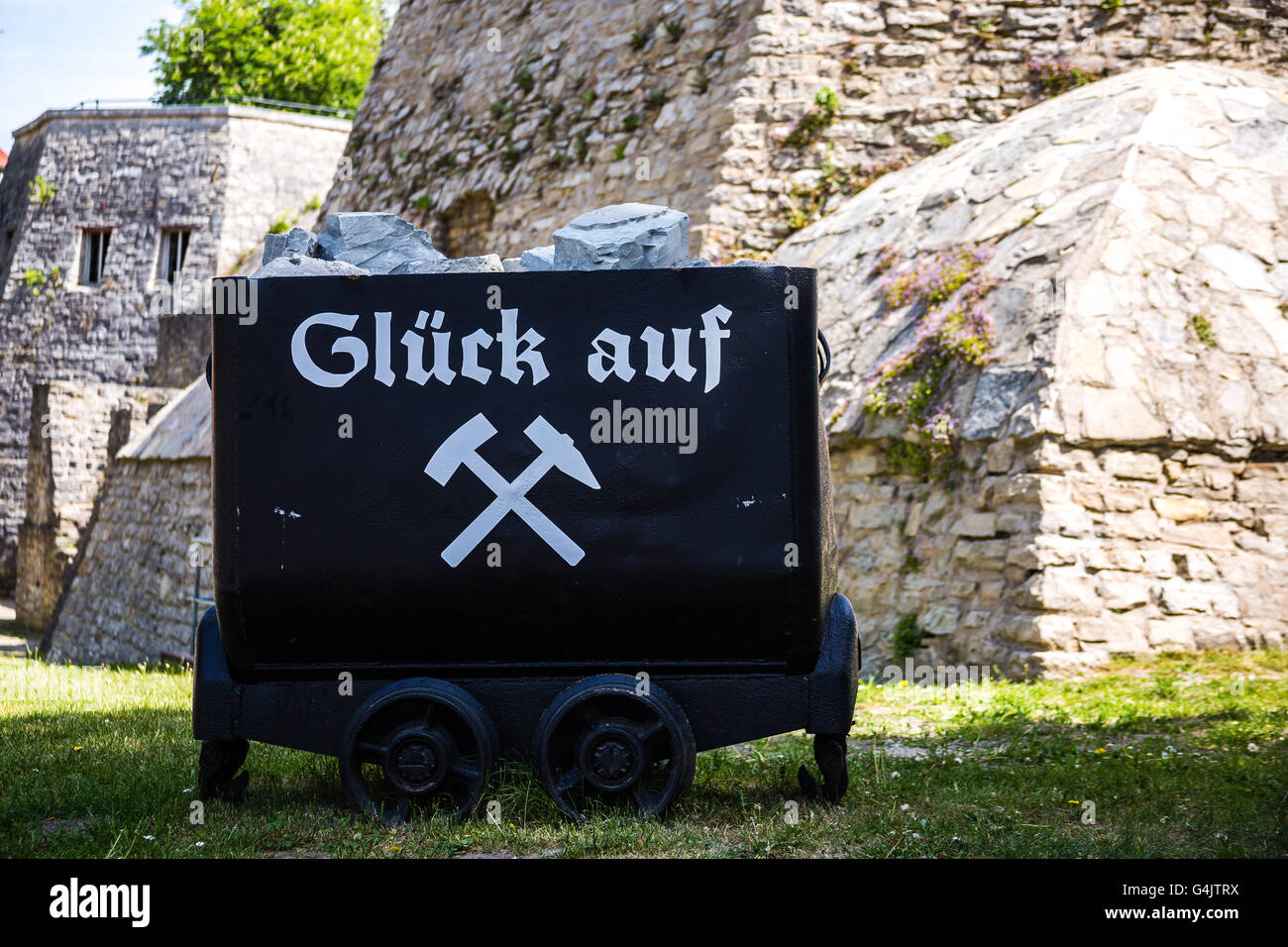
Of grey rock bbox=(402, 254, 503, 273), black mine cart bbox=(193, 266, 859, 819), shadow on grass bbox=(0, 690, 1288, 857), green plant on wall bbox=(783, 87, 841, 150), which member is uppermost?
green plant on wall bbox=(783, 87, 841, 150)

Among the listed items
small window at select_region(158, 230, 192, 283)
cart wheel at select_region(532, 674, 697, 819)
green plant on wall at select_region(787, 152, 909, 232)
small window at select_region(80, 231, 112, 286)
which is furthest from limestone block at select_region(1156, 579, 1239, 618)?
small window at select_region(80, 231, 112, 286)

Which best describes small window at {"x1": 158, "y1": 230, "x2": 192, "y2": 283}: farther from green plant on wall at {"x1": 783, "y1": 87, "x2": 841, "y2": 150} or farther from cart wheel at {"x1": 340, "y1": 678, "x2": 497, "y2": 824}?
cart wheel at {"x1": 340, "y1": 678, "x2": 497, "y2": 824}

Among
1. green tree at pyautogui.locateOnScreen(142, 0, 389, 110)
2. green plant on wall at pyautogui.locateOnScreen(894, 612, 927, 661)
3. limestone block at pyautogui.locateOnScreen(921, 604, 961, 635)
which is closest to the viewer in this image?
limestone block at pyautogui.locateOnScreen(921, 604, 961, 635)

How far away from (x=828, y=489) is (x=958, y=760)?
169 cm

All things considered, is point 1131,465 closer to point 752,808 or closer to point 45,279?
point 752,808

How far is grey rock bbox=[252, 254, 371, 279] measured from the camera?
144 inches

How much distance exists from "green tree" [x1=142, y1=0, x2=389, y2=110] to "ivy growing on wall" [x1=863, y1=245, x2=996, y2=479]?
30.5m

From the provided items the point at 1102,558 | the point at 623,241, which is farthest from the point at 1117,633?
the point at 623,241

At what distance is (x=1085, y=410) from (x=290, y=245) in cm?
480

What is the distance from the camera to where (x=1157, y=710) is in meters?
5.74

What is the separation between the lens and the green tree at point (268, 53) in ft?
114

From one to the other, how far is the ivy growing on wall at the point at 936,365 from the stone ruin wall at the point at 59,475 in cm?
1433

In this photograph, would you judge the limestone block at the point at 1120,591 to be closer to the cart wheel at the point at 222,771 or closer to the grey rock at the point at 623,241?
the grey rock at the point at 623,241
